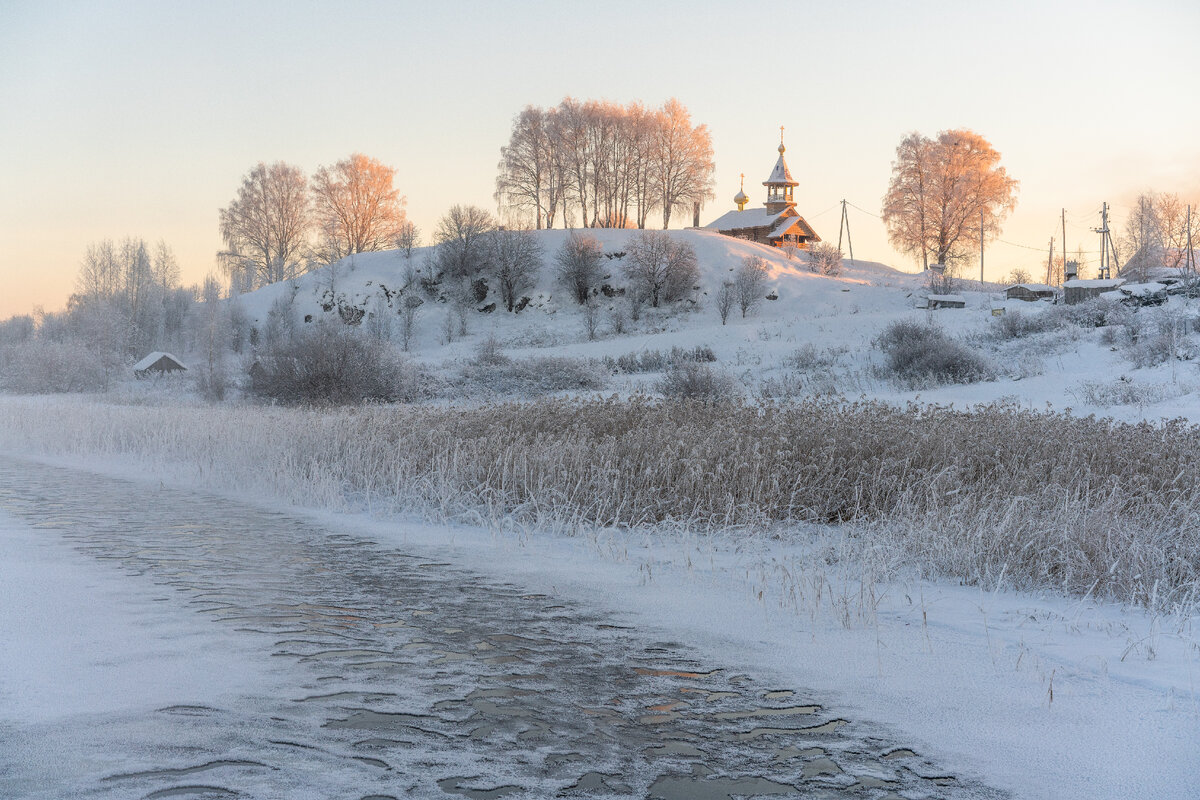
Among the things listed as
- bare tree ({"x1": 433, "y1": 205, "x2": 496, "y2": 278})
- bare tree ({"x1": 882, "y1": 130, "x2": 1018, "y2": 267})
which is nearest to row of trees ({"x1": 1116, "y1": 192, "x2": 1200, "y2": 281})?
bare tree ({"x1": 882, "y1": 130, "x2": 1018, "y2": 267})

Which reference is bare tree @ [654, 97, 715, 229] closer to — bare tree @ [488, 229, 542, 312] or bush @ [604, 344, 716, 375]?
bare tree @ [488, 229, 542, 312]

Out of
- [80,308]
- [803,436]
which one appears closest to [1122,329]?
A: [803,436]

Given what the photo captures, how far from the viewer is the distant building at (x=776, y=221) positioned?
69312 mm

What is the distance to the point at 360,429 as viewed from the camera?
12.6 m

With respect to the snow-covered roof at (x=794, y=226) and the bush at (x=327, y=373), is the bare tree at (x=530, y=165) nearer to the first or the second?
the snow-covered roof at (x=794, y=226)

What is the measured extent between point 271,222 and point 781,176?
40077 millimetres

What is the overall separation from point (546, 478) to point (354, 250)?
65.3m

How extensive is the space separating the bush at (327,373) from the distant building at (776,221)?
49545mm

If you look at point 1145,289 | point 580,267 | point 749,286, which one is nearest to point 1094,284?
point 1145,289

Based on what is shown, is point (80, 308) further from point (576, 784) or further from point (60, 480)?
point (576, 784)

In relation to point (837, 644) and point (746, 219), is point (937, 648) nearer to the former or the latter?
point (837, 644)

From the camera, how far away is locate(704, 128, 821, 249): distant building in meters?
69.3

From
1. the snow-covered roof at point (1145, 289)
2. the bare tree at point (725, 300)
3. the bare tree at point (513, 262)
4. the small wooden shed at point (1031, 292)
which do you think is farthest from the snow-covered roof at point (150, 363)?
the small wooden shed at point (1031, 292)

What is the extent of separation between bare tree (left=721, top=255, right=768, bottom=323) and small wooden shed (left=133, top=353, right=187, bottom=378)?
91.8 feet
